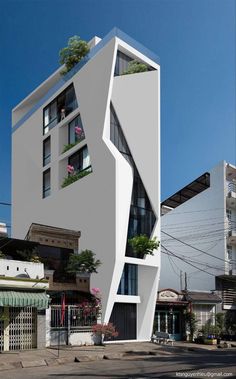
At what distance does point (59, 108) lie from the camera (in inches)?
1578

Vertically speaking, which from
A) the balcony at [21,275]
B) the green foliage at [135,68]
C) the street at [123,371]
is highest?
the green foliage at [135,68]

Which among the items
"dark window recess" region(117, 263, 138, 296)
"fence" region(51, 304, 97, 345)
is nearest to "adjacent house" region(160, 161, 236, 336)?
"dark window recess" region(117, 263, 138, 296)

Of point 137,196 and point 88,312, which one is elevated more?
point 137,196

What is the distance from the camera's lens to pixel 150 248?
31.3 metres

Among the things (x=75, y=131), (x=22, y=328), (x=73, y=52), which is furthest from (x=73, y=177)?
(x=22, y=328)

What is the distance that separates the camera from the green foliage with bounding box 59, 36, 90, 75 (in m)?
37.4

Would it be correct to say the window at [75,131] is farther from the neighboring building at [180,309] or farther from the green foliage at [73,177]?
the neighboring building at [180,309]

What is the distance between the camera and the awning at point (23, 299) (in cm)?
2192

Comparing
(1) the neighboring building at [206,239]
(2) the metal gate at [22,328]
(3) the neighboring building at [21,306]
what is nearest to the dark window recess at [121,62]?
(1) the neighboring building at [206,239]

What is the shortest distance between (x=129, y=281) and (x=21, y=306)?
438 inches

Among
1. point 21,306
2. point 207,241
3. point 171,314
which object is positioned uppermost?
point 207,241

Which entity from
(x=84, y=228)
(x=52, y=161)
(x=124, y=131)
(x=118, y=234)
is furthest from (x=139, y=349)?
(x=52, y=161)

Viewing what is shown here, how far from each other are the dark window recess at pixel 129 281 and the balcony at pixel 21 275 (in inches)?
315

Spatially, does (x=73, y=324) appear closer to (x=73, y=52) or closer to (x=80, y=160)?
(x=80, y=160)
